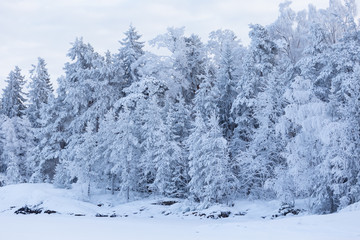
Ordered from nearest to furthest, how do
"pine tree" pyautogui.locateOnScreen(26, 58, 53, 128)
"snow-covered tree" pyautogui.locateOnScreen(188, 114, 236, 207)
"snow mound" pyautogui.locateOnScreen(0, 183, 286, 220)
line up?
"snow mound" pyautogui.locateOnScreen(0, 183, 286, 220), "snow-covered tree" pyautogui.locateOnScreen(188, 114, 236, 207), "pine tree" pyautogui.locateOnScreen(26, 58, 53, 128)

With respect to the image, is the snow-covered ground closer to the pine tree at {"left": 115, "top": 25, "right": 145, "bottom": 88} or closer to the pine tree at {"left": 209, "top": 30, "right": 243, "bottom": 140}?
the pine tree at {"left": 209, "top": 30, "right": 243, "bottom": 140}

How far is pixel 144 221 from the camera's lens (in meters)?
21.2

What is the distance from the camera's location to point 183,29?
41062 mm

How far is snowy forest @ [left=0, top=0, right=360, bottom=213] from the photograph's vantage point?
21844 millimetres

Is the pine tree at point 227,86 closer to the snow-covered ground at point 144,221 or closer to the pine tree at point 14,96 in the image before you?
the snow-covered ground at point 144,221

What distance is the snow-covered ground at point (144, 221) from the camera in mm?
11125

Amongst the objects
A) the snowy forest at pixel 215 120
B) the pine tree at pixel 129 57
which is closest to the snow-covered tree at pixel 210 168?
the snowy forest at pixel 215 120

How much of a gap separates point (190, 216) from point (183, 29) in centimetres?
2288

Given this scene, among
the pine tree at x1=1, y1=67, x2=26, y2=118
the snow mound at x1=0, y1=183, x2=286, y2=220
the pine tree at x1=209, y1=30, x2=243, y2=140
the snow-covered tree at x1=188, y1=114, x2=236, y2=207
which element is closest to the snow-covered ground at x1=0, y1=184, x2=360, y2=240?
the snow mound at x1=0, y1=183, x2=286, y2=220

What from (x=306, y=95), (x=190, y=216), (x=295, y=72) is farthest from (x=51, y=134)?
(x=306, y=95)

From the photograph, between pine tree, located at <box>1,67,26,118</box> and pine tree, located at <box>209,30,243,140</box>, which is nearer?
pine tree, located at <box>209,30,243,140</box>

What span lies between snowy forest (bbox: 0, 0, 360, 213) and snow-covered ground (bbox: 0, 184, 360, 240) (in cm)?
210

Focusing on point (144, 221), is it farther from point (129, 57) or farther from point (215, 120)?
point (129, 57)

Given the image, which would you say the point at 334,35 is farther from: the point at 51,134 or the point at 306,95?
the point at 51,134
